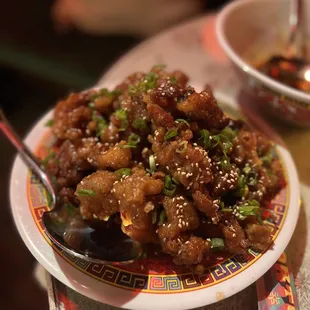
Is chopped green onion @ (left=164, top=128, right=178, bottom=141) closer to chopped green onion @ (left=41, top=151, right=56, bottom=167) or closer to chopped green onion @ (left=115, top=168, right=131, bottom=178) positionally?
chopped green onion @ (left=115, top=168, right=131, bottom=178)

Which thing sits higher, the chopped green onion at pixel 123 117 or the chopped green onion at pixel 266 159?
the chopped green onion at pixel 123 117

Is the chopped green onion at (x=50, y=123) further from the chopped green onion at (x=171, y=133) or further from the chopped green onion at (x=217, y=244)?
the chopped green onion at (x=217, y=244)

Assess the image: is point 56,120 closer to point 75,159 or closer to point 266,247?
point 75,159

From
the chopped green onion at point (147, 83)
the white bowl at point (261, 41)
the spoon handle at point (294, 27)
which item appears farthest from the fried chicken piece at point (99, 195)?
the spoon handle at point (294, 27)

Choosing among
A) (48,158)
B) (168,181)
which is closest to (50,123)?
(48,158)

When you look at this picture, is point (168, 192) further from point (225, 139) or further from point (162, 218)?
point (225, 139)

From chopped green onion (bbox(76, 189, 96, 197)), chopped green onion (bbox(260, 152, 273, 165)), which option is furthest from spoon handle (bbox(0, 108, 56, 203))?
chopped green onion (bbox(260, 152, 273, 165))
